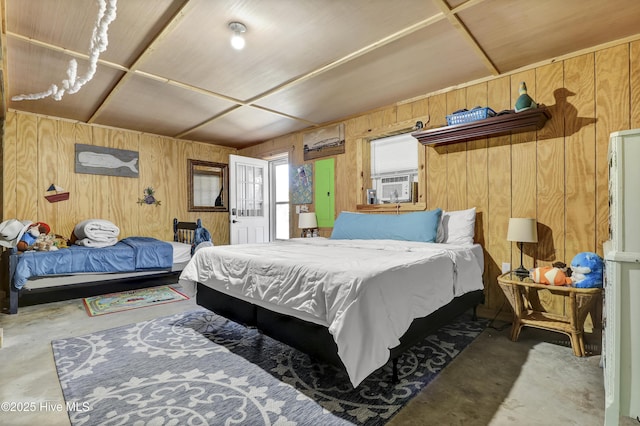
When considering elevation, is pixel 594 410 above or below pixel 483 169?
below

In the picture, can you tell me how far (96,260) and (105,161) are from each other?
5.91 feet

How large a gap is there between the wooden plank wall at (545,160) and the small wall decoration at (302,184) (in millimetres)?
1833

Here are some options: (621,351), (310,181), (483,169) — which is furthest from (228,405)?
(310,181)

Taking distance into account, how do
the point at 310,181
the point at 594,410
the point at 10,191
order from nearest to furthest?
the point at 594,410 → the point at 10,191 → the point at 310,181

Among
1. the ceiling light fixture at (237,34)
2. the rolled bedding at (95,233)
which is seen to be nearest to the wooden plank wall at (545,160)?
the ceiling light fixture at (237,34)

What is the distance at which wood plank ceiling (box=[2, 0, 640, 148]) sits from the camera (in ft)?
6.65

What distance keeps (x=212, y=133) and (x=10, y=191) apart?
2.70 m

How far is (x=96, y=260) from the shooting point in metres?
3.67

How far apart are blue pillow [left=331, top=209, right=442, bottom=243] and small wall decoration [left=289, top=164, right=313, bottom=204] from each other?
4.15 feet

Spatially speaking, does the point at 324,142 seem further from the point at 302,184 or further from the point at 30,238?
the point at 30,238

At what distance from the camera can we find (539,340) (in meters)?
Answer: 2.42

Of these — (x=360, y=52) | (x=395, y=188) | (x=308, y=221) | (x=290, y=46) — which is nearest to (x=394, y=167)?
(x=395, y=188)

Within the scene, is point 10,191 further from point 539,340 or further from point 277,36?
point 539,340

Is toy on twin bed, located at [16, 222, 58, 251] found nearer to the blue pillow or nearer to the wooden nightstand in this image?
the blue pillow
